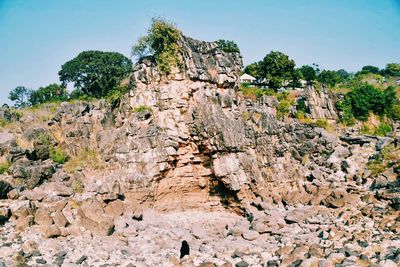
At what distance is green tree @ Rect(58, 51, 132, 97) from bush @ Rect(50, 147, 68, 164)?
1582 cm

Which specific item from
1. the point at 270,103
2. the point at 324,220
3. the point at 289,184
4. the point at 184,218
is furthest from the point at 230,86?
the point at 324,220

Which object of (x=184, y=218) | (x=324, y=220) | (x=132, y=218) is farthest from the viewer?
(x=184, y=218)

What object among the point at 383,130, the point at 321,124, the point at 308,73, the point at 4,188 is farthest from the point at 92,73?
the point at 383,130

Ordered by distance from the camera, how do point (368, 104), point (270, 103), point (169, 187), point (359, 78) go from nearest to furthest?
1. point (169, 187)
2. point (270, 103)
3. point (368, 104)
4. point (359, 78)

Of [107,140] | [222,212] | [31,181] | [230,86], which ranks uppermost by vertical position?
[230,86]

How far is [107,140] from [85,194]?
5.26m

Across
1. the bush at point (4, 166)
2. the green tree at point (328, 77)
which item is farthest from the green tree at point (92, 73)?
the green tree at point (328, 77)

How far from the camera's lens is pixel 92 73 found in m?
44.9

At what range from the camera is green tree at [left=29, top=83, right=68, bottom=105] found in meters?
44.4

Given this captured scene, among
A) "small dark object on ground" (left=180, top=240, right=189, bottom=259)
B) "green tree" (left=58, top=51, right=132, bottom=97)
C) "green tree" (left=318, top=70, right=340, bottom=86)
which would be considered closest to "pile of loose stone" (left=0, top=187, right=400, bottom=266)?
"small dark object on ground" (left=180, top=240, right=189, bottom=259)

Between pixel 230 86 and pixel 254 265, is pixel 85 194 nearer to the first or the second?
→ pixel 254 265

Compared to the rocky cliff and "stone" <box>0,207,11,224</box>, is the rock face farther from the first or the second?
"stone" <box>0,207,11,224</box>

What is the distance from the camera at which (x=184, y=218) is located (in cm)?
2733

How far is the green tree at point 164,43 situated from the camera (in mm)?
30156
